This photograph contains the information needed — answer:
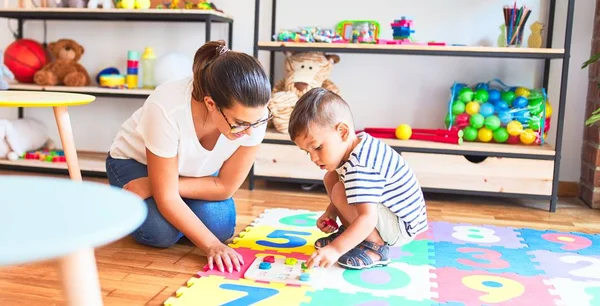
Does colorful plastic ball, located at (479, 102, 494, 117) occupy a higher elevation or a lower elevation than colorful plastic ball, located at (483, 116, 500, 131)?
higher

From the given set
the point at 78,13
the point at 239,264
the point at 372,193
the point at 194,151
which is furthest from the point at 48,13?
the point at 372,193

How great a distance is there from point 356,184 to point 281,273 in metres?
0.27

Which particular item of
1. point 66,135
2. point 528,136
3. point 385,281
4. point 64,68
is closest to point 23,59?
point 64,68

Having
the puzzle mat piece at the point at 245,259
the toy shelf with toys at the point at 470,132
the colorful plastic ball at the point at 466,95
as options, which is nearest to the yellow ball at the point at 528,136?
the toy shelf with toys at the point at 470,132

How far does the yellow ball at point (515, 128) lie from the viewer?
7.61ft

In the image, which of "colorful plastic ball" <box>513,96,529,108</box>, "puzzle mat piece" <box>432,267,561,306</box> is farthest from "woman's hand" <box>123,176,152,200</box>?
"colorful plastic ball" <box>513,96,529,108</box>

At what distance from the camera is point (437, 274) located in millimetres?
1464

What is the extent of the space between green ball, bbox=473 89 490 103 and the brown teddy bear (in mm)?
1641

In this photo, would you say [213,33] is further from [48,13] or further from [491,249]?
[491,249]

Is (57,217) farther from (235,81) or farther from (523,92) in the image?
(523,92)

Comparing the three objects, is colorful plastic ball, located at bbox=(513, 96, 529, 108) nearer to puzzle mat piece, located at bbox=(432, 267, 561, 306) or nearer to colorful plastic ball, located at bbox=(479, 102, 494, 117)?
colorful plastic ball, located at bbox=(479, 102, 494, 117)

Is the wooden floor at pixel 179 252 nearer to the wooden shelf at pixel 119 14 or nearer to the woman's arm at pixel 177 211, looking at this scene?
the woman's arm at pixel 177 211

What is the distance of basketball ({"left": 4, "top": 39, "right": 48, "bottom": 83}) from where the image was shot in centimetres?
265

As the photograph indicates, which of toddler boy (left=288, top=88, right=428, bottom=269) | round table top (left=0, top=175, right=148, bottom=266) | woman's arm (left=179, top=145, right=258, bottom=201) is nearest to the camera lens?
round table top (left=0, top=175, right=148, bottom=266)
